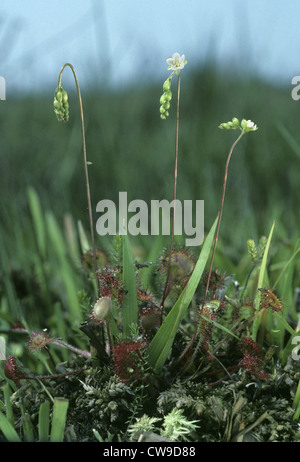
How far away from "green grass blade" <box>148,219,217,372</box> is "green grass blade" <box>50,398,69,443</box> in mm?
244

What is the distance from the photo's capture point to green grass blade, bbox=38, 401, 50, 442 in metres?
0.91

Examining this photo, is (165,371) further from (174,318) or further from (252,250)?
(252,250)

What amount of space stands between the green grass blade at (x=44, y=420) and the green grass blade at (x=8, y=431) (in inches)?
2.0

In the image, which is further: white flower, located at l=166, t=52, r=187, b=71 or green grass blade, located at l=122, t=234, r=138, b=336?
green grass blade, located at l=122, t=234, r=138, b=336

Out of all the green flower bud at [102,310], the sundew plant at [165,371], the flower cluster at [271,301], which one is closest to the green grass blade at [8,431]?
the sundew plant at [165,371]

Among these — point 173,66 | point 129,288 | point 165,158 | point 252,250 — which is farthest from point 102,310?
point 165,158

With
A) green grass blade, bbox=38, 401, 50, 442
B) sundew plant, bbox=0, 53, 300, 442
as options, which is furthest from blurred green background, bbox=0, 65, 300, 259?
green grass blade, bbox=38, 401, 50, 442

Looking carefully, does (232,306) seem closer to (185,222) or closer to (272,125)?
(185,222)

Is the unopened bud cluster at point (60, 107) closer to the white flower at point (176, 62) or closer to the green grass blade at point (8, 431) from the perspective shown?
the white flower at point (176, 62)

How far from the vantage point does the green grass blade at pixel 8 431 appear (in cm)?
94

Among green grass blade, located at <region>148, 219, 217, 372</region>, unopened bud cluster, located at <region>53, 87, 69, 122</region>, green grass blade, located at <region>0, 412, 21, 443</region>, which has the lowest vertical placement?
green grass blade, located at <region>0, 412, 21, 443</region>

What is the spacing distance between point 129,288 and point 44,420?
1.07 ft

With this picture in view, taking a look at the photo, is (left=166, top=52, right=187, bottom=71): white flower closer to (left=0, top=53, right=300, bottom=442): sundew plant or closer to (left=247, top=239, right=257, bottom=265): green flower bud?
(left=0, top=53, right=300, bottom=442): sundew plant
